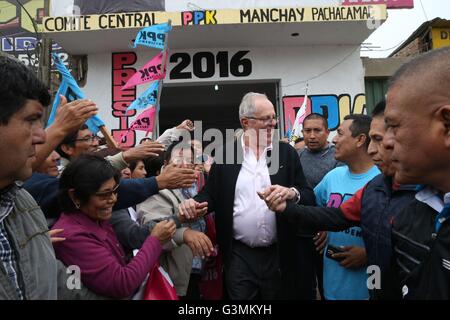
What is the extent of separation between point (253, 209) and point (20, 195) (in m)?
1.73

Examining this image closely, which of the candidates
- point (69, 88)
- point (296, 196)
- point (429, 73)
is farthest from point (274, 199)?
point (69, 88)

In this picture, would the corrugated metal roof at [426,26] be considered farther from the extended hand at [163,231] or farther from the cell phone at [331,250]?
the extended hand at [163,231]

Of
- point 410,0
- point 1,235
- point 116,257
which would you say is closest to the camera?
point 1,235

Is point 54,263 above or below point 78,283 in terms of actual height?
above

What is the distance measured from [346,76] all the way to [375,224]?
7.57m

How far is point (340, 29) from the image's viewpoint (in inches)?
334

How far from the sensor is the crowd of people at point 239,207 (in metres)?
1.42

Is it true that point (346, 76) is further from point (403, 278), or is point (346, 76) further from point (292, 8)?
point (403, 278)

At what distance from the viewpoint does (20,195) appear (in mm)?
1680

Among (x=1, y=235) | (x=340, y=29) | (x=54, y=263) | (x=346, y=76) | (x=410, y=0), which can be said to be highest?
(x=410, y=0)

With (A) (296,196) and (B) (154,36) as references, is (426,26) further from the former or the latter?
(A) (296,196)

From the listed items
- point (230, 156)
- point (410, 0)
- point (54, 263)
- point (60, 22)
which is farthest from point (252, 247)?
point (410, 0)

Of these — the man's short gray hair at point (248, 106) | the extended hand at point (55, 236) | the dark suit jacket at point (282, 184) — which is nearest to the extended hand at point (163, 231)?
the extended hand at point (55, 236)

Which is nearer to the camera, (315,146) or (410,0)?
(315,146)
